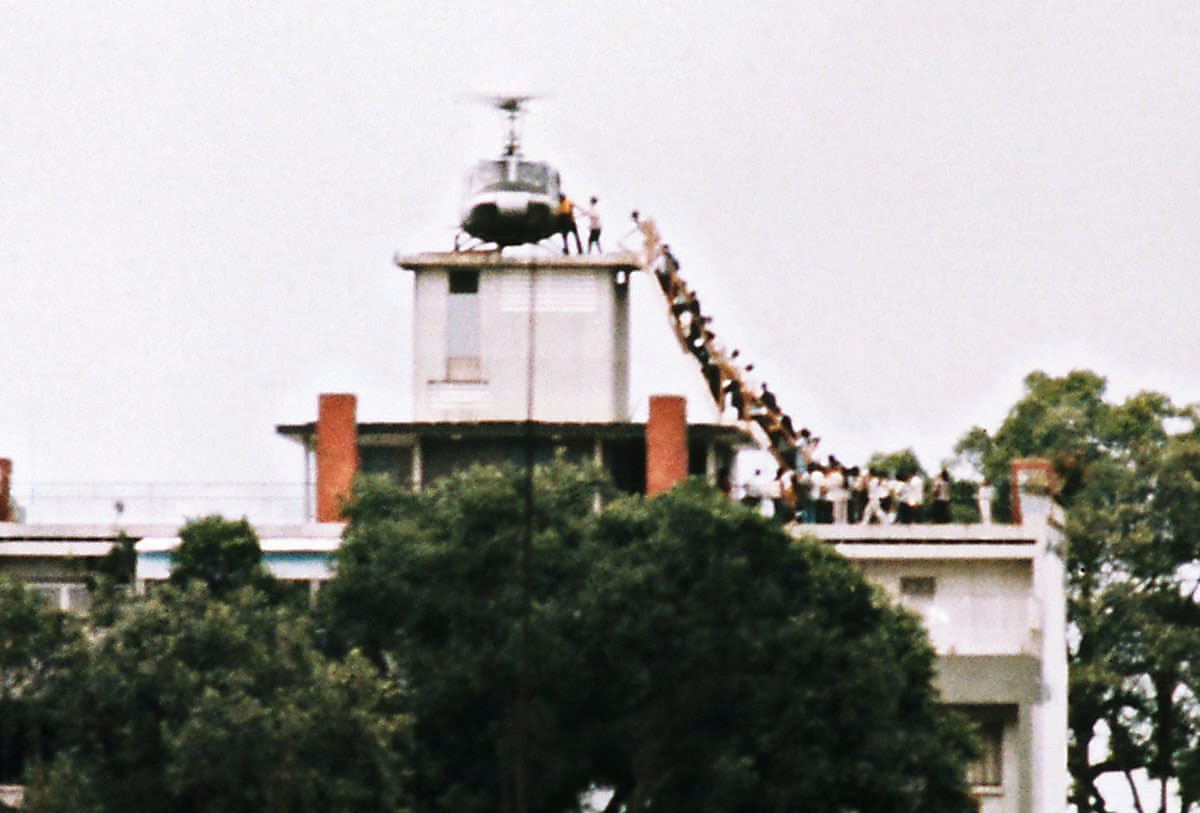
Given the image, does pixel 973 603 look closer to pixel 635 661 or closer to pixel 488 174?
pixel 488 174

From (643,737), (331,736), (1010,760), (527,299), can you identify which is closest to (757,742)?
(643,737)

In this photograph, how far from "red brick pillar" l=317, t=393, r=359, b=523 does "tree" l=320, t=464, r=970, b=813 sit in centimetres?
1957

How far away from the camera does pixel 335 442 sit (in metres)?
93.8

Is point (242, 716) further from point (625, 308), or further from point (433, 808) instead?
point (625, 308)

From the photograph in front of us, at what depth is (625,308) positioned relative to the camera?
319 feet

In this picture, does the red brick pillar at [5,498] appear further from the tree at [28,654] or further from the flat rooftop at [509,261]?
the tree at [28,654]

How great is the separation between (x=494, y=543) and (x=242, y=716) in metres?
6.87

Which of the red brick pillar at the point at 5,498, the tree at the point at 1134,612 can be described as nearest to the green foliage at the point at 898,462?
the tree at the point at 1134,612

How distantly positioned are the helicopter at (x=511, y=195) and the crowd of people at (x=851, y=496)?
24.5ft

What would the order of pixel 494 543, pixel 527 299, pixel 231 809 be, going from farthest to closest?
1. pixel 527 299
2. pixel 494 543
3. pixel 231 809

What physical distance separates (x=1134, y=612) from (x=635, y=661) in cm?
3335

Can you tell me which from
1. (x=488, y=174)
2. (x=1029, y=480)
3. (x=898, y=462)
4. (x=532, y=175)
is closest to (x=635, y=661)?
(x=532, y=175)

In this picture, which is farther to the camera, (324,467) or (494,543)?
(324,467)

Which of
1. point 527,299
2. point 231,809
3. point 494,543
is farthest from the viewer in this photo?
point 527,299
